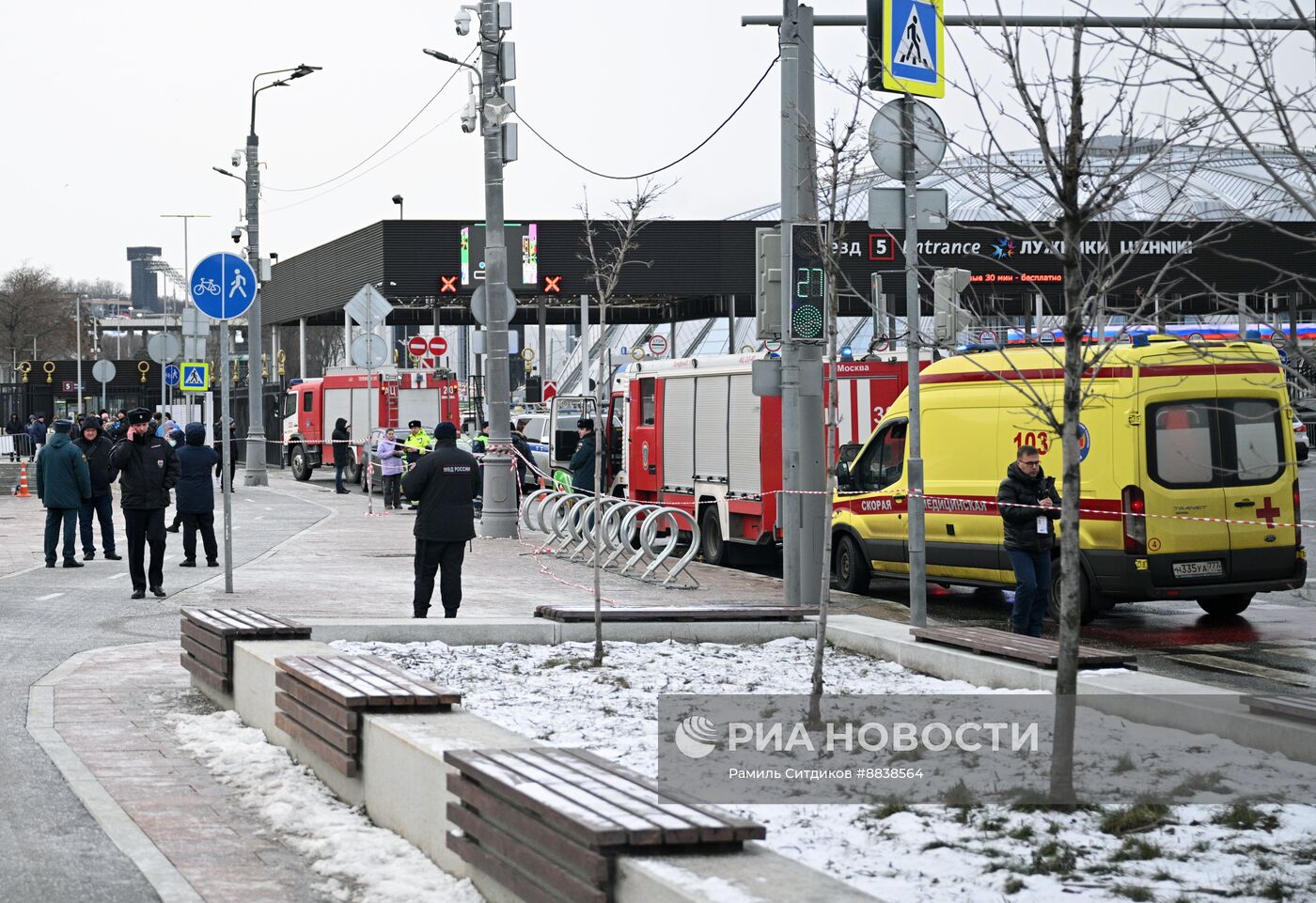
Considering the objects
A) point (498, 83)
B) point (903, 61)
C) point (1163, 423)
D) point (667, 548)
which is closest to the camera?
point (903, 61)

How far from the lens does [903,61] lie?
1219 centimetres

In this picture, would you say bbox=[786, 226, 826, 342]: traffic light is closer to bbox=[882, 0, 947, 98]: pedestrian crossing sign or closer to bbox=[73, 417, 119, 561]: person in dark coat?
bbox=[882, 0, 947, 98]: pedestrian crossing sign

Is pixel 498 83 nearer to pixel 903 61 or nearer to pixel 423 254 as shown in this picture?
pixel 903 61

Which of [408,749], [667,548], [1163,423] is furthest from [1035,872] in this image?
[667,548]

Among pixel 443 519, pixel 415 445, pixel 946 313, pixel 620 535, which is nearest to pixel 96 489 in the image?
pixel 620 535

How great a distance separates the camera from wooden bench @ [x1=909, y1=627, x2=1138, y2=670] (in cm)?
861

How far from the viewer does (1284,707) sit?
703 centimetres

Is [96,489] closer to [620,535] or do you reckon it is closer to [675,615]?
[620,535]

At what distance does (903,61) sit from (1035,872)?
7.89 meters

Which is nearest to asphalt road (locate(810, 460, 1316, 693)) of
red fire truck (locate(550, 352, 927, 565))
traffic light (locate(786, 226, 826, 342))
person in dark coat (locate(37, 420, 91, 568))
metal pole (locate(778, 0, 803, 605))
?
metal pole (locate(778, 0, 803, 605))

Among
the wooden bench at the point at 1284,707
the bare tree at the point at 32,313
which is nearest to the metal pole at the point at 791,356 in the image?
the wooden bench at the point at 1284,707

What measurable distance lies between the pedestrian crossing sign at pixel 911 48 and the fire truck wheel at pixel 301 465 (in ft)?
119

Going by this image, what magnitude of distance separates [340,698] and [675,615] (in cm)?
438

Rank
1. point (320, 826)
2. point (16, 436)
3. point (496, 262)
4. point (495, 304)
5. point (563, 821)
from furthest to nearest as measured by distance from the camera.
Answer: point (16, 436)
point (496, 262)
point (495, 304)
point (320, 826)
point (563, 821)
